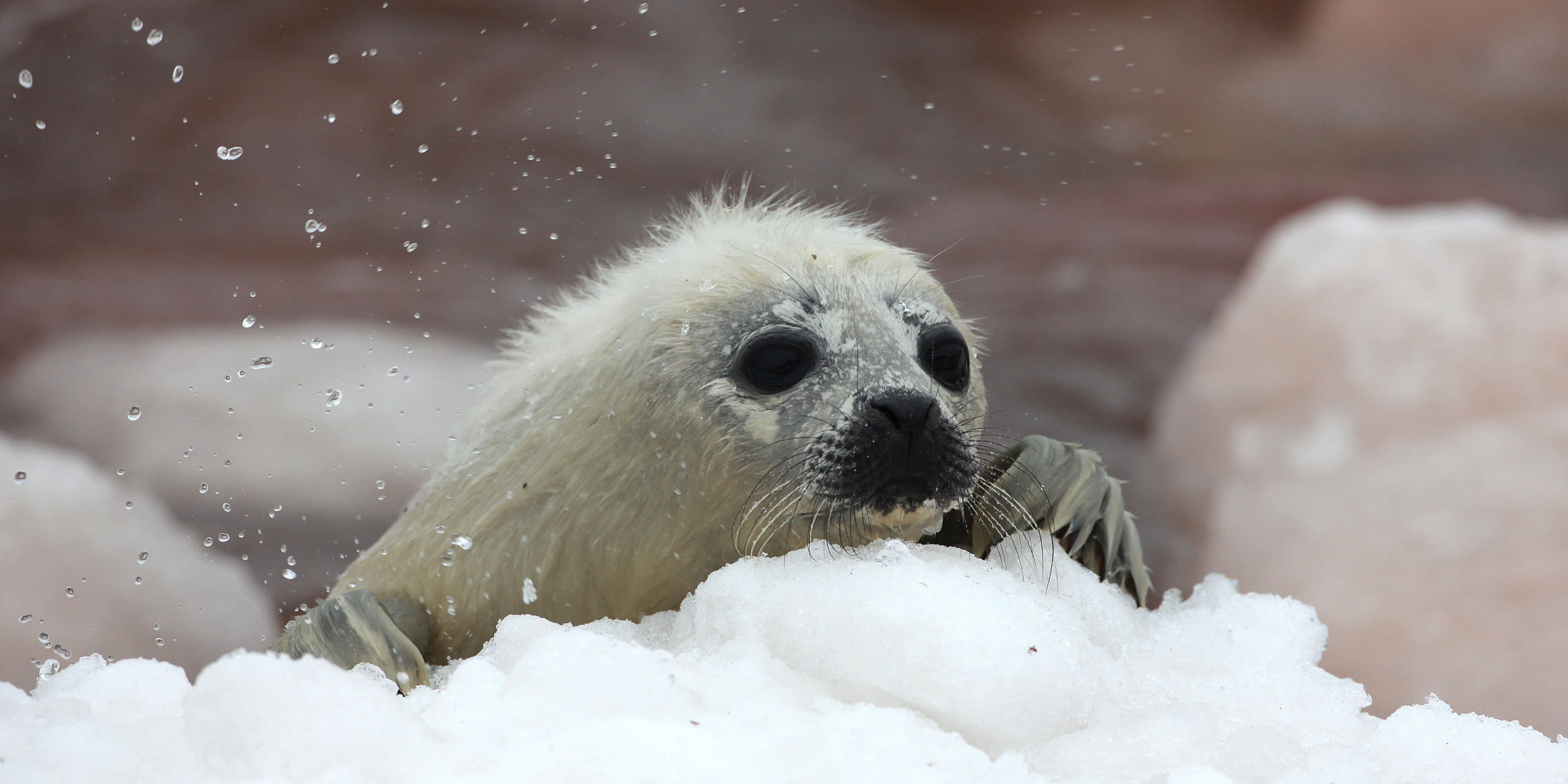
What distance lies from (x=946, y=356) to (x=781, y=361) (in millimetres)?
148

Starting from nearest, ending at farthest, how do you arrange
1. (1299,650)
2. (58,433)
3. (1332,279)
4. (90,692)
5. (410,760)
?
(410,760) < (90,692) < (1299,650) < (58,433) < (1332,279)

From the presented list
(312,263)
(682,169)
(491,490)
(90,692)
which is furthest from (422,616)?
(682,169)

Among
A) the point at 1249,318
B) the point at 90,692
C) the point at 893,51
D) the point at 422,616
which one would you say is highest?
the point at 893,51

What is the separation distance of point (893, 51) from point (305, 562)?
3.89 ft

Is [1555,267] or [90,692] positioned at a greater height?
[90,692]

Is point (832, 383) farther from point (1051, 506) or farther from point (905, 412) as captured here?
point (1051, 506)

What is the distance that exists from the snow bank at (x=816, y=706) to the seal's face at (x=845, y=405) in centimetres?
4

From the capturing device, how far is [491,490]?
1.04m

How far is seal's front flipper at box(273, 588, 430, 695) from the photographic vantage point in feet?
3.02

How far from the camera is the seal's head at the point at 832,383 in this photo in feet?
2.96

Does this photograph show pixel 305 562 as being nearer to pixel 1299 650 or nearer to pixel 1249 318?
pixel 1299 650

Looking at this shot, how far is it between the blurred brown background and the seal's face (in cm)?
18

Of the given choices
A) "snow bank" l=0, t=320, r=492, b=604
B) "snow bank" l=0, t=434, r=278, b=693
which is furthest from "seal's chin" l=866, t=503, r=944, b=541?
"snow bank" l=0, t=434, r=278, b=693

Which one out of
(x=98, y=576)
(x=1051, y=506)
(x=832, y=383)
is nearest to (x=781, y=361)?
(x=832, y=383)
